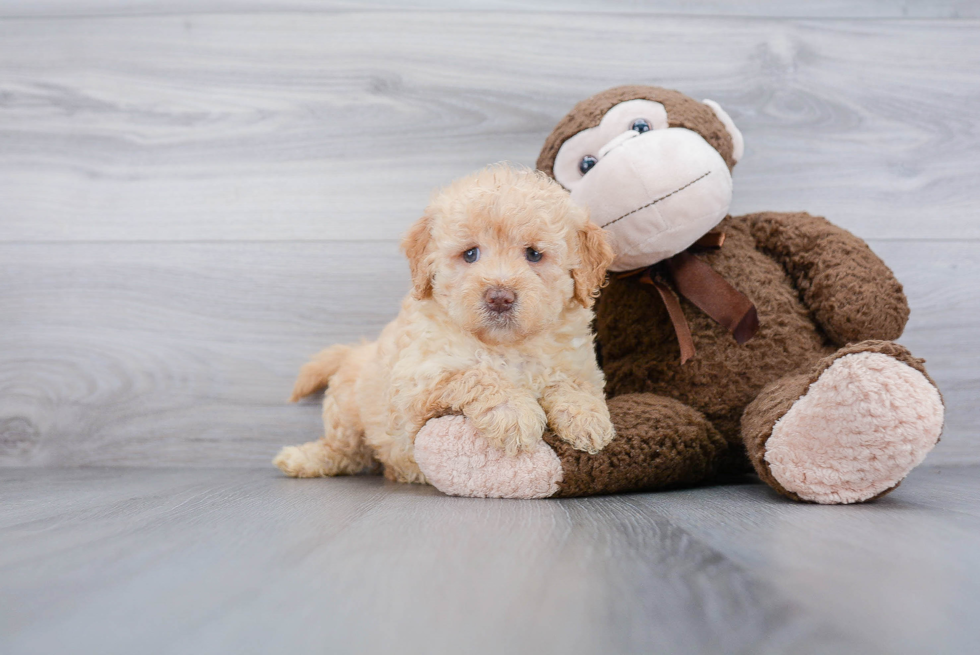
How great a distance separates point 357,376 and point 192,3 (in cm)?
99

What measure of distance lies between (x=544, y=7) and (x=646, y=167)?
67 cm

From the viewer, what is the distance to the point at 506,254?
1025 millimetres

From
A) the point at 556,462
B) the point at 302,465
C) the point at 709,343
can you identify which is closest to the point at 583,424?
the point at 556,462

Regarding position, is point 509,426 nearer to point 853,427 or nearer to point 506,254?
point 506,254

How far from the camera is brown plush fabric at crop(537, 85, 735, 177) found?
1.18m

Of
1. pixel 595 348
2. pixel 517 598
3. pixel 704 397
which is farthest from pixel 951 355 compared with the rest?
pixel 517 598

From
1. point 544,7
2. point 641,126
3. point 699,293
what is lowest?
point 699,293

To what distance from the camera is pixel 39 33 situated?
1.58m

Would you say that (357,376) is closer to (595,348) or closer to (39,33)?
(595,348)

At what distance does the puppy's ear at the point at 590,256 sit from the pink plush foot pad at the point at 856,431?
345mm

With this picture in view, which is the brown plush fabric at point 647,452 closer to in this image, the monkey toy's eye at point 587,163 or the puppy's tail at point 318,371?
the monkey toy's eye at point 587,163

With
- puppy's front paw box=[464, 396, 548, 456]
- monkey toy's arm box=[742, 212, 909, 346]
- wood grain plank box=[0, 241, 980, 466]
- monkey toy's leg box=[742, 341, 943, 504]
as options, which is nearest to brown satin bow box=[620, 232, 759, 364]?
monkey toy's arm box=[742, 212, 909, 346]

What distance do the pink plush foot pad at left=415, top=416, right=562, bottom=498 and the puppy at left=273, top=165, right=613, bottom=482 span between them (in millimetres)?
23

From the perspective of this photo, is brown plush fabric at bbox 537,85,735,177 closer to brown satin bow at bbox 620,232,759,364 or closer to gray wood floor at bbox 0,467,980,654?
brown satin bow at bbox 620,232,759,364
